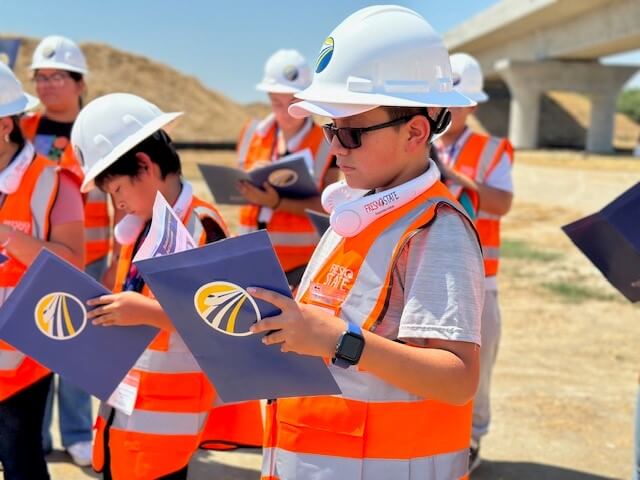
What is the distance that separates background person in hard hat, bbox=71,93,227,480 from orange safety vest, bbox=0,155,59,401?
1.48 ft

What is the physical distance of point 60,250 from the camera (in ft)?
9.73

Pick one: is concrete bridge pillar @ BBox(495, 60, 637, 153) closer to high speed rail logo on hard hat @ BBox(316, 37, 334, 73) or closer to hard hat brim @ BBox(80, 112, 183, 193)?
hard hat brim @ BBox(80, 112, 183, 193)

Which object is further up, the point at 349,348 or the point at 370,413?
the point at 349,348

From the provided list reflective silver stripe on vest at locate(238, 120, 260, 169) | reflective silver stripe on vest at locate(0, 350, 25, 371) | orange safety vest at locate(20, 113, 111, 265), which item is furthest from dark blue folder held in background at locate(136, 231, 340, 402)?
reflective silver stripe on vest at locate(238, 120, 260, 169)

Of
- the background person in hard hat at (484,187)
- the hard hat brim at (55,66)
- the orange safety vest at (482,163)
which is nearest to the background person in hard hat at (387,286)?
the background person in hard hat at (484,187)

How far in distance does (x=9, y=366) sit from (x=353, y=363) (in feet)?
5.86

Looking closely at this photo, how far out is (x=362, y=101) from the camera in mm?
1773

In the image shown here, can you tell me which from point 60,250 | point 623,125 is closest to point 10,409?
point 60,250

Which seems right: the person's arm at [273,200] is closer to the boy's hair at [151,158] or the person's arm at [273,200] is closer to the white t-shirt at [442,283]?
the boy's hair at [151,158]

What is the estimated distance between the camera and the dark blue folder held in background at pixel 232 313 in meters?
1.65

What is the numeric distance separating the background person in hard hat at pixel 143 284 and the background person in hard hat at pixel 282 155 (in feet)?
5.41

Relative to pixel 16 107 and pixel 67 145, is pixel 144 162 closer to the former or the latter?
pixel 16 107

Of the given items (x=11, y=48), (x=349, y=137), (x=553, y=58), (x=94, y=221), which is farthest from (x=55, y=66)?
(x=553, y=58)

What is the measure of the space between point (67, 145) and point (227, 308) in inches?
123
